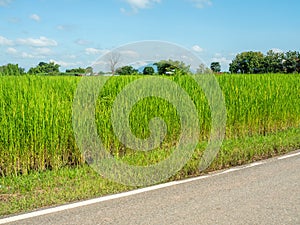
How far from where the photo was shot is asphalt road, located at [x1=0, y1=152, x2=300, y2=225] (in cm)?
377

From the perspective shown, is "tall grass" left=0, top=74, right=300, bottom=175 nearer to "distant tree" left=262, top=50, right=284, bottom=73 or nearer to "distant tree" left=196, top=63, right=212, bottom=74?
"distant tree" left=196, top=63, right=212, bottom=74

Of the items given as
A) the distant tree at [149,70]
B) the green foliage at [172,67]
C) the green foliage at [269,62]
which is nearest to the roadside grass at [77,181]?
the green foliage at [172,67]

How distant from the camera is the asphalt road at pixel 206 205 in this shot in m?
3.77

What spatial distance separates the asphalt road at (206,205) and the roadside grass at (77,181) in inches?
14.6

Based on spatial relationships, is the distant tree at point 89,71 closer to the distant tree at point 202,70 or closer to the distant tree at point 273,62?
the distant tree at point 202,70

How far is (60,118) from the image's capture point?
20.3 feet

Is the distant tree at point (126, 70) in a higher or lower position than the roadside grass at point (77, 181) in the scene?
higher

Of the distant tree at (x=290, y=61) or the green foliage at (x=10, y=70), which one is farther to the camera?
the distant tree at (x=290, y=61)

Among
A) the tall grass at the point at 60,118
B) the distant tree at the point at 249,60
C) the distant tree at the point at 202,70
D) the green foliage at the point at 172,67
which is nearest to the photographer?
the tall grass at the point at 60,118

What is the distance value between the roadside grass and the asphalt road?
37 centimetres

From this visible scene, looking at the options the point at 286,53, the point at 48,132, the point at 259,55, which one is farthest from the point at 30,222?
the point at 259,55

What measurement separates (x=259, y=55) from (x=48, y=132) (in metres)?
66.2

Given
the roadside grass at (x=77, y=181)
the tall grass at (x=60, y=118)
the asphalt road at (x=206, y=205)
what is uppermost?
the tall grass at (x=60, y=118)

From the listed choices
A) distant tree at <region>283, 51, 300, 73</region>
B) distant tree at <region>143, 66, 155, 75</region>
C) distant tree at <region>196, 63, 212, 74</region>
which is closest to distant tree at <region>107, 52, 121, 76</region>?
distant tree at <region>143, 66, 155, 75</region>
